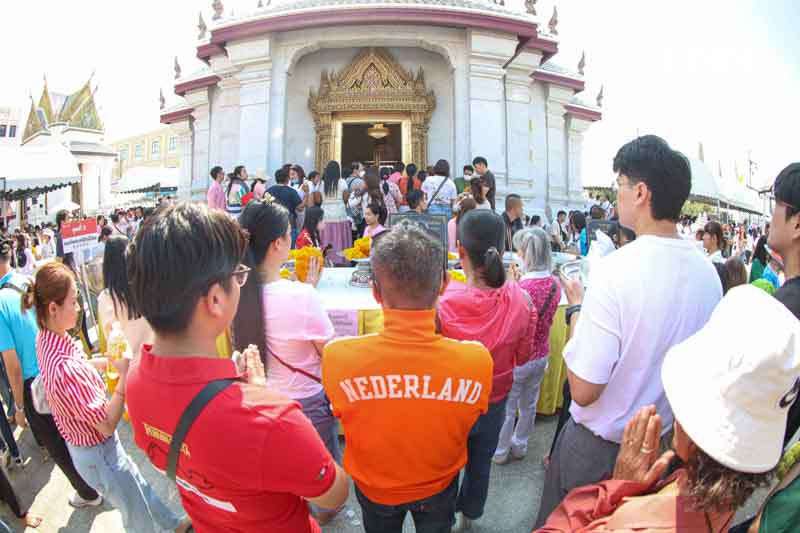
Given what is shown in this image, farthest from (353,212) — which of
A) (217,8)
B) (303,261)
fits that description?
(217,8)

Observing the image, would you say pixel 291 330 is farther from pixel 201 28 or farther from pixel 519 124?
pixel 201 28

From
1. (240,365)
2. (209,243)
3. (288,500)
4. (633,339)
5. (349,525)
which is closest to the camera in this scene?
(209,243)

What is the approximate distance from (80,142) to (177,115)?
21444mm

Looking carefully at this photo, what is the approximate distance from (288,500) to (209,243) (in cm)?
77

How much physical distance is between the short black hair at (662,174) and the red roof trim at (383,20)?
1069 cm

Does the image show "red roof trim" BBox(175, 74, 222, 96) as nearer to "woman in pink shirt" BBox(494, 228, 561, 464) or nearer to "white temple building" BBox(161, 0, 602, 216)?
"white temple building" BBox(161, 0, 602, 216)

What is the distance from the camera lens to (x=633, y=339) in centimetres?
176

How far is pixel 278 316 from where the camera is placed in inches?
94.7

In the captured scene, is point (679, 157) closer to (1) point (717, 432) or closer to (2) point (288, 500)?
(1) point (717, 432)

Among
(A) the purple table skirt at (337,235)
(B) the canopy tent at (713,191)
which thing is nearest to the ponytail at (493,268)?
(A) the purple table skirt at (337,235)

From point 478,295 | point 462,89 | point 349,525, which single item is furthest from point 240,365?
point 462,89

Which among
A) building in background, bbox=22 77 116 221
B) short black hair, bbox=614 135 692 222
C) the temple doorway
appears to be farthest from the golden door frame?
building in background, bbox=22 77 116 221

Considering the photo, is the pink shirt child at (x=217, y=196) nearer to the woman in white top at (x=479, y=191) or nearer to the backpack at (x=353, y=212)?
the backpack at (x=353, y=212)

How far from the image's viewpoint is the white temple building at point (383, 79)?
37.9ft
